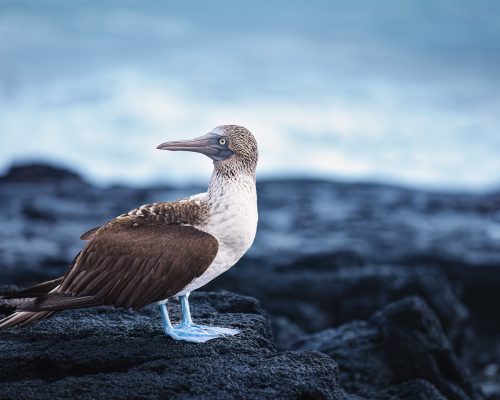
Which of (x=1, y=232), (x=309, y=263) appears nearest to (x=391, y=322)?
(x=309, y=263)

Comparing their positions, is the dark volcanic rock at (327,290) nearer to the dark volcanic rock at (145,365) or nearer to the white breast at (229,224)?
the dark volcanic rock at (145,365)

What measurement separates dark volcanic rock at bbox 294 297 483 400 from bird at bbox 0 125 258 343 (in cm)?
234

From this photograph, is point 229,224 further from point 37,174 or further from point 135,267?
point 37,174

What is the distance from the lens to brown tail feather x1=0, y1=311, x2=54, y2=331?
5.79 m

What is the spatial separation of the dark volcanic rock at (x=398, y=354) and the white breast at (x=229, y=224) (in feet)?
8.43

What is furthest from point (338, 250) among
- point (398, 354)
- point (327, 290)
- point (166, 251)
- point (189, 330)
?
point (166, 251)

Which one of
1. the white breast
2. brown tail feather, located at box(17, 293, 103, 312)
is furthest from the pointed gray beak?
brown tail feather, located at box(17, 293, 103, 312)

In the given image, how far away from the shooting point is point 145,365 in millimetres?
5293

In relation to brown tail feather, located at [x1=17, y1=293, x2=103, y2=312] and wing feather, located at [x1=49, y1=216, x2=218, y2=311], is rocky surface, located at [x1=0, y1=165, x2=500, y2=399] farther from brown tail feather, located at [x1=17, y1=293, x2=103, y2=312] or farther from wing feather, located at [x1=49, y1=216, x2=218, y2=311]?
brown tail feather, located at [x1=17, y1=293, x2=103, y2=312]

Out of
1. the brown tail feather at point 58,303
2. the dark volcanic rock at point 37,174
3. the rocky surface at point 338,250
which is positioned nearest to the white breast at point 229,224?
the brown tail feather at point 58,303

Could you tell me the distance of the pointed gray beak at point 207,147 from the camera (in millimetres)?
5953

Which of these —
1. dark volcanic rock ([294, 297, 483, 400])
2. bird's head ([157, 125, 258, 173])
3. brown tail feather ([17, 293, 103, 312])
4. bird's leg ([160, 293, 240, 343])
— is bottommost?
dark volcanic rock ([294, 297, 483, 400])

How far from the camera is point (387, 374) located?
7805 millimetres

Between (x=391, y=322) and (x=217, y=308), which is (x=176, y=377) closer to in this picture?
(x=217, y=308)
